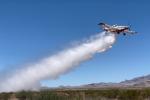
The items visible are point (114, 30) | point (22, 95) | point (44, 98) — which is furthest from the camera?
point (114, 30)

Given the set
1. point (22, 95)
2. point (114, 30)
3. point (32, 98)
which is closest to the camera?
point (32, 98)

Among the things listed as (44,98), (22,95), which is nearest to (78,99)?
(44,98)

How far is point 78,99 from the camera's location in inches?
1368

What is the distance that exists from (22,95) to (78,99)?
11.8 m

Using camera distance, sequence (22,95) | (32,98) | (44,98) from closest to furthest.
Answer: (44,98), (32,98), (22,95)

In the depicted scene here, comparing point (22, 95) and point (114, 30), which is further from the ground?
point (114, 30)

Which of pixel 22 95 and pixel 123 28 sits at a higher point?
pixel 123 28

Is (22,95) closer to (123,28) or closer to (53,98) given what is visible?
(53,98)

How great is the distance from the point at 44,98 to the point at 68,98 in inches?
94.5

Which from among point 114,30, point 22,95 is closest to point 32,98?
point 22,95

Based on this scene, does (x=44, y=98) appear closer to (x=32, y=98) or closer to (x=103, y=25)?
(x=32, y=98)

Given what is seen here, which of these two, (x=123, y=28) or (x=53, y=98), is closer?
(x=53, y=98)

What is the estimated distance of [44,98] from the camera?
33.6 metres

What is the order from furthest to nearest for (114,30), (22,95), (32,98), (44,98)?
(114,30) → (22,95) → (32,98) → (44,98)
